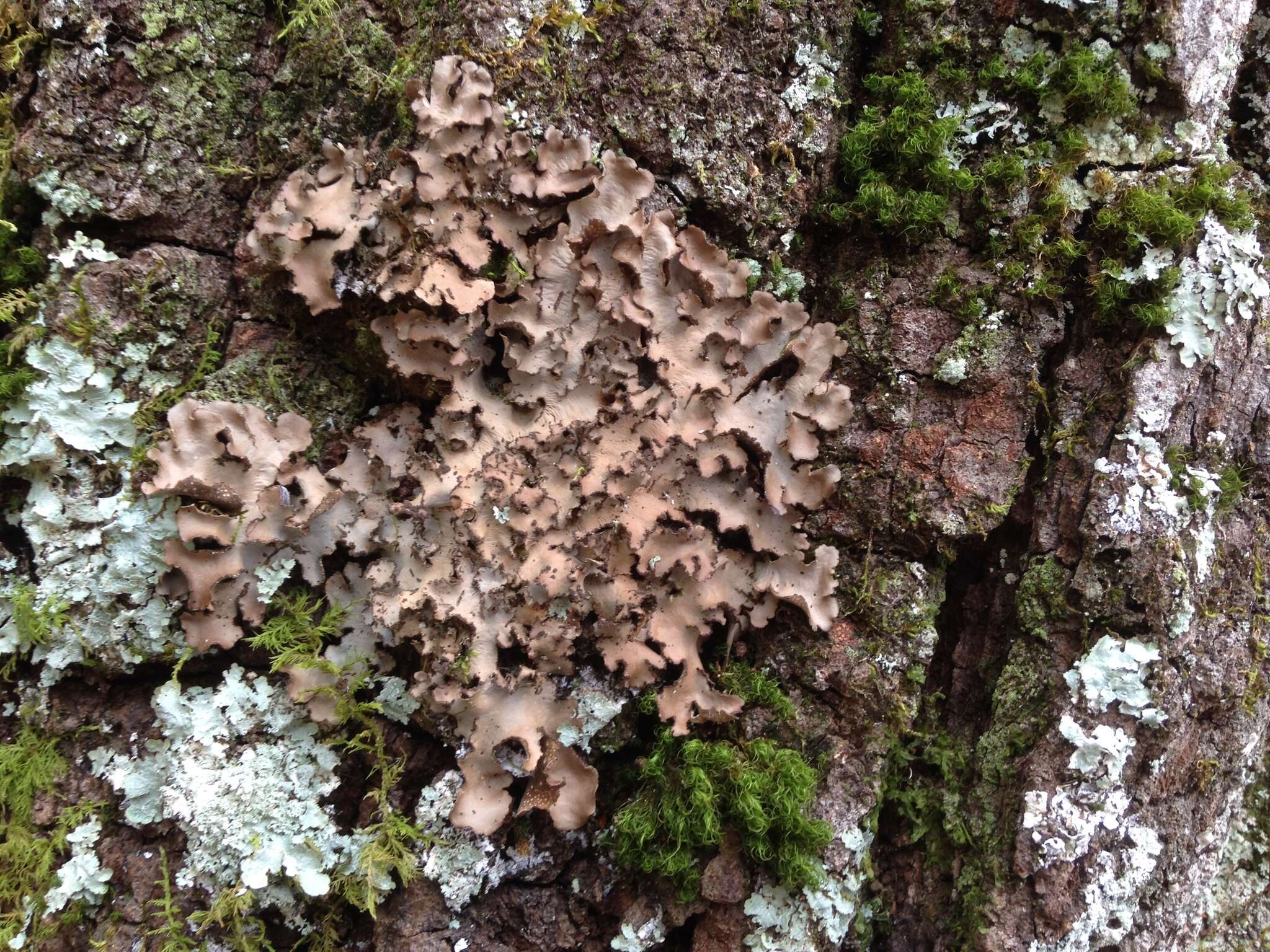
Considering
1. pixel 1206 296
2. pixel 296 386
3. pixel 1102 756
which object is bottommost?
pixel 1102 756

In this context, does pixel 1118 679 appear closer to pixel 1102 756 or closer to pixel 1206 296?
pixel 1102 756

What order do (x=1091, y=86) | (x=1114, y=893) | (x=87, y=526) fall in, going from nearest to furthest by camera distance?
1. (x=1114, y=893)
2. (x=87, y=526)
3. (x=1091, y=86)

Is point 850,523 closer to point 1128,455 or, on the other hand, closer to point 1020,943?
point 1128,455

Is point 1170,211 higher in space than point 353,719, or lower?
higher

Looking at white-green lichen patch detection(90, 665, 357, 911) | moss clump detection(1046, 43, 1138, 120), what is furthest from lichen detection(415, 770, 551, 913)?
moss clump detection(1046, 43, 1138, 120)

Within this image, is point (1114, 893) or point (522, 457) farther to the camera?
point (522, 457)

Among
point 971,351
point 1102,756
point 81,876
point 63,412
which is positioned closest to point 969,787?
point 1102,756

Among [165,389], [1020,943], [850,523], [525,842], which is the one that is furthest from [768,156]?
[1020,943]
